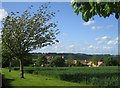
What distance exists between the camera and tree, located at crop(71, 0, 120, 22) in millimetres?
3380

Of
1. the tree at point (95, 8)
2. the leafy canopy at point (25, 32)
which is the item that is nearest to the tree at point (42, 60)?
the leafy canopy at point (25, 32)

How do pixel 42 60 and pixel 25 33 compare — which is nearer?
pixel 25 33

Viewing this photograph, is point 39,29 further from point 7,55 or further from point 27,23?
point 7,55

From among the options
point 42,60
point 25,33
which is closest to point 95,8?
point 25,33

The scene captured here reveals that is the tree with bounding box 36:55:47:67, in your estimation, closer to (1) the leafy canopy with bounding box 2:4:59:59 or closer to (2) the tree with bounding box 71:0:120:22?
(1) the leafy canopy with bounding box 2:4:59:59

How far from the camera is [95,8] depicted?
11.1 feet

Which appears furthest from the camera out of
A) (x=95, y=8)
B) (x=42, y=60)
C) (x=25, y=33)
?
(x=42, y=60)

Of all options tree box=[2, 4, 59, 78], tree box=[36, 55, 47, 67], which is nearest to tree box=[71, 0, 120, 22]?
tree box=[2, 4, 59, 78]

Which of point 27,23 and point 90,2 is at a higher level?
point 27,23

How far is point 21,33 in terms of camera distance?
21703 millimetres

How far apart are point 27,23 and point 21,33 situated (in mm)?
873

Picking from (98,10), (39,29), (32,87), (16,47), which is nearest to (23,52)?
(16,47)

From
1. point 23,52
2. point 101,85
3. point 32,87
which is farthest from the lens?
point 23,52

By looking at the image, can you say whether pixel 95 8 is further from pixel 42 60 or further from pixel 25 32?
pixel 42 60
